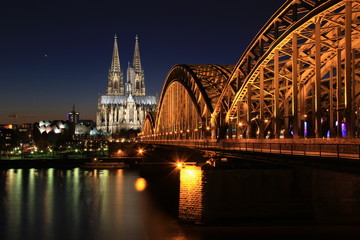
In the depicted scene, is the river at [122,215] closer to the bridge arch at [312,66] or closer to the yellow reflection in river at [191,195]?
the yellow reflection in river at [191,195]

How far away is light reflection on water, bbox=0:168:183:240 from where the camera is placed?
37281 mm

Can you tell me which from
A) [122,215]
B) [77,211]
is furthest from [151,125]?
[122,215]

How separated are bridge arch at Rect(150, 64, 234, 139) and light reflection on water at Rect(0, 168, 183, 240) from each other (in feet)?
41.4

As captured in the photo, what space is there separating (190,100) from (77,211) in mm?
37937

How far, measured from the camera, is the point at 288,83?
4812 cm

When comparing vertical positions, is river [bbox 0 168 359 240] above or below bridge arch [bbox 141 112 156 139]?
below

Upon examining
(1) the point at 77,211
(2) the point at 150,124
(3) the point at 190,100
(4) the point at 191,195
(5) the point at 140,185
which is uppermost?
(3) the point at 190,100

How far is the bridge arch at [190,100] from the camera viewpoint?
213 feet

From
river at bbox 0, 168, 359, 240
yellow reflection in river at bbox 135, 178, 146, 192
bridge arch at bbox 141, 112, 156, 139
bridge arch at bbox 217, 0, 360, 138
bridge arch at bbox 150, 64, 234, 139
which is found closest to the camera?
bridge arch at bbox 217, 0, 360, 138

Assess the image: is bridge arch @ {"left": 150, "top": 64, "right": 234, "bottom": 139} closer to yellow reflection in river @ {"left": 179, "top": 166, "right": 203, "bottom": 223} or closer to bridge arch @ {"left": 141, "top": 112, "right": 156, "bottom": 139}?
yellow reflection in river @ {"left": 179, "top": 166, "right": 203, "bottom": 223}

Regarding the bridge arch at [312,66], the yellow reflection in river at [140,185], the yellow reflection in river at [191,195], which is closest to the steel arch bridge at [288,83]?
the bridge arch at [312,66]

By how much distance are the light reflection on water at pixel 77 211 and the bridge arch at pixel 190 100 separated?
12614mm

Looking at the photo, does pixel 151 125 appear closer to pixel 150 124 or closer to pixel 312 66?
pixel 150 124

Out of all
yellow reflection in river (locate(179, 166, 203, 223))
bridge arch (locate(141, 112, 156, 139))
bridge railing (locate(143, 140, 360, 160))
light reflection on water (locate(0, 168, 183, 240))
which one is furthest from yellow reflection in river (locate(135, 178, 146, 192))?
bridge arch (locate(141, 112, 156, 139))
